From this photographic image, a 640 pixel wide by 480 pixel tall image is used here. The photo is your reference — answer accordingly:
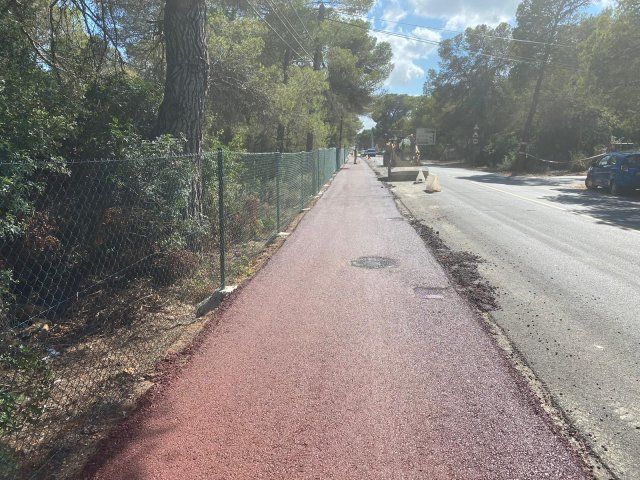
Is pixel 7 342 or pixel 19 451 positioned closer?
pixel 19 451

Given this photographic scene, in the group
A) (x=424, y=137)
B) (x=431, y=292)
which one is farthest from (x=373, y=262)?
(x=424, y=137)

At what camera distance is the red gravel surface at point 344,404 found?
8.99 ft

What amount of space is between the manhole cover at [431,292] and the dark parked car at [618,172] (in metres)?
15.9

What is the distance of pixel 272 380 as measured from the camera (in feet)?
12.4

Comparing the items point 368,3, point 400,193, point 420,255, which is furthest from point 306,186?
point 368,3

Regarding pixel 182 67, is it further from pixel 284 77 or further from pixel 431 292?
pixel 284 77

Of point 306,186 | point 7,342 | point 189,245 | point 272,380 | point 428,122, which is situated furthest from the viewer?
point 428,122

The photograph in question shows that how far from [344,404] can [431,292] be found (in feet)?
10.2

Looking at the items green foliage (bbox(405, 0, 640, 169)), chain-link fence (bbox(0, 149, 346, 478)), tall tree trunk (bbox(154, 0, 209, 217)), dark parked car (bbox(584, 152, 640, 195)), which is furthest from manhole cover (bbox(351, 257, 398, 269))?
green foliage (bbox(405, 0, 640, 169))

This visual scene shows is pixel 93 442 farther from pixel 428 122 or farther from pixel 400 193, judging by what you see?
pixel 428 122

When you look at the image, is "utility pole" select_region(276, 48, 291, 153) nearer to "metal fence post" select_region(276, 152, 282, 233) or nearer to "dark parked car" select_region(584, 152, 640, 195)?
"metal fence post" select_region(276, 152, 282, 233)

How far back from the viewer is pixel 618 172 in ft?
60.0

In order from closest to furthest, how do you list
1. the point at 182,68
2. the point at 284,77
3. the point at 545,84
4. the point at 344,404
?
the point at 344,404 → the point at 182,68 → the point at 284,77 → the point at 545,84

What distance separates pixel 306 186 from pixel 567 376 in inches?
509
